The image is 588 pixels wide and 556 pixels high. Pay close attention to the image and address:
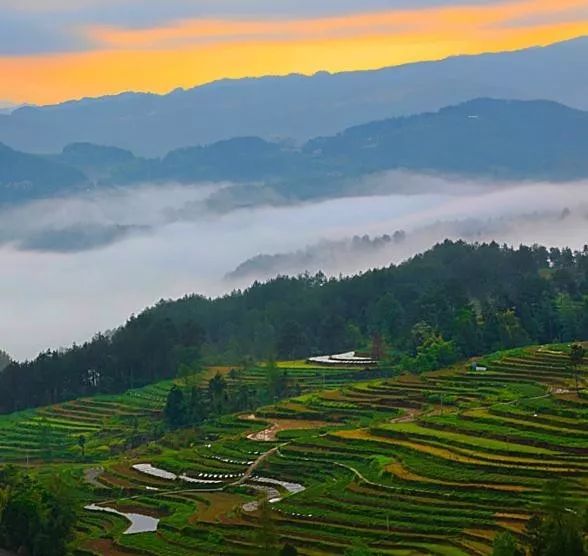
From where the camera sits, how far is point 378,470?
54.0 m

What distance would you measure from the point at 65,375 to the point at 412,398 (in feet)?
171

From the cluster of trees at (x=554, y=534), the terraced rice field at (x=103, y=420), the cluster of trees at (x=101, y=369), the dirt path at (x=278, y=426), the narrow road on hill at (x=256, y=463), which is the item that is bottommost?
the cluster of trees at (x=554, y=534)

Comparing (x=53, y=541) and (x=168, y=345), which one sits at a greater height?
(x=168, y=345)

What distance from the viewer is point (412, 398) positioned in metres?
71.6

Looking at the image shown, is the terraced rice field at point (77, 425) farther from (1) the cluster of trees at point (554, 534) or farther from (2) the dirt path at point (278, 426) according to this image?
(1) the cluster of trees at point (554, 534)

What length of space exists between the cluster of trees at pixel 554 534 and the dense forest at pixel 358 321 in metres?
47.8

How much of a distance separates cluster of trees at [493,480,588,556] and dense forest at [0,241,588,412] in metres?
47.8

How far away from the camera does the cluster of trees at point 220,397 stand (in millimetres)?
86438

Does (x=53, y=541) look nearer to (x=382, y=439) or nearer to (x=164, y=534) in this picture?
(x=164, y=534)

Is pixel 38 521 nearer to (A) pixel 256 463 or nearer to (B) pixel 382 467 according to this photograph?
(B) pixel 382 467

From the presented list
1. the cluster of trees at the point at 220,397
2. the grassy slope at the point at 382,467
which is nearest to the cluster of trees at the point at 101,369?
the cluster of trees at the point at 220,397

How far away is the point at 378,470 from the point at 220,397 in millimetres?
35390

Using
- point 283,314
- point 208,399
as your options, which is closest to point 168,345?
point 283,314

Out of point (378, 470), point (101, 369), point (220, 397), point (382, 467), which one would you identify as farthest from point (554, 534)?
point (101, 369)
